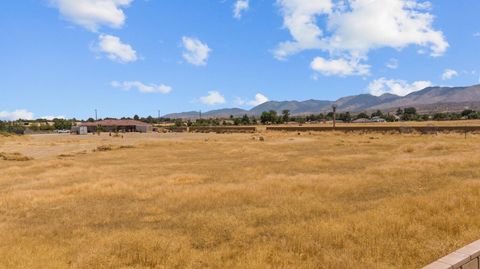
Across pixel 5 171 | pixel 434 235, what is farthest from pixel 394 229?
pixel 5 171

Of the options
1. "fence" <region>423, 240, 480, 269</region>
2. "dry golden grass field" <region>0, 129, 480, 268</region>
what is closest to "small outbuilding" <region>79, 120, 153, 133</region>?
"dry golden grass field" <region>0, 129, 480, 268</region>

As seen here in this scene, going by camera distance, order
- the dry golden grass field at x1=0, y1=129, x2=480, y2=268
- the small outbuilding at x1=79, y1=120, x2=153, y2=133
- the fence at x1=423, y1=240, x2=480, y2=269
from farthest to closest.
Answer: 1. the small outbuilding at x1=79, y1=120, x2=153, y2=133
2. the dry golden grass field at x1=0, y1=129, x2=480, y2=268
3. the fence at x1=423, y1=240, x2=480, y2=269

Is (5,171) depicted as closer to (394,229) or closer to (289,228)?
(289,228)

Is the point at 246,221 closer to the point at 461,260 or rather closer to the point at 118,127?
the point at 461,260

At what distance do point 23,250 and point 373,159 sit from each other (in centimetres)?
2616

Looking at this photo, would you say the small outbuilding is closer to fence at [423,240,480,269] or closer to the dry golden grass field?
the dry golden grass field

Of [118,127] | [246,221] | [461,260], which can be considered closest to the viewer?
[461,260]

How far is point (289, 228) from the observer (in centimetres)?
1105

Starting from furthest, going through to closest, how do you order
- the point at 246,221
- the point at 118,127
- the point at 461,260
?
the point at 118,127 → the point at 246,221 → the point at 461,260

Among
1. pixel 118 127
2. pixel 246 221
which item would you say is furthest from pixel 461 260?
pixel 118 127

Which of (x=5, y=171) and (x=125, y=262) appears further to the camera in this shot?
(x=5, y=171)

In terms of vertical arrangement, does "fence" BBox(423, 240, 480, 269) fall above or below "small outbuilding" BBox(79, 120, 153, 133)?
below

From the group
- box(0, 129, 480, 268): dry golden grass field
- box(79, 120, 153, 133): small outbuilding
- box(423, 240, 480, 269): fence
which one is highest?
box(79, 120, 153, 133): small outbuilding

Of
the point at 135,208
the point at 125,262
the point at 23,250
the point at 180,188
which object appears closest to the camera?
the point at 125,262
